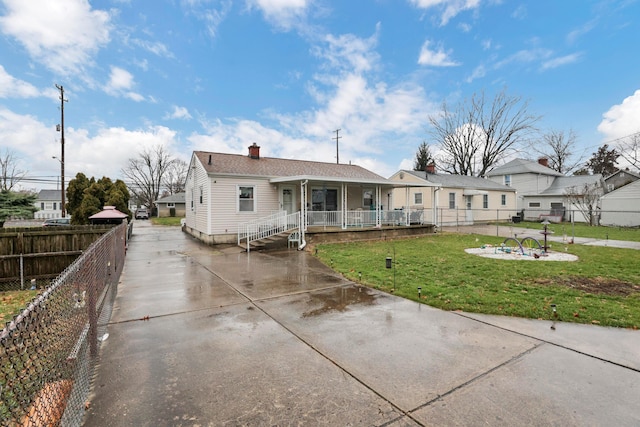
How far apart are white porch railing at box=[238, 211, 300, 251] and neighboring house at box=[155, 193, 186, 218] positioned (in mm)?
35642

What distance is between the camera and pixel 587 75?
18406 millimetres

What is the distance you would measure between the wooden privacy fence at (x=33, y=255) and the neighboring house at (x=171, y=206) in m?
38.8

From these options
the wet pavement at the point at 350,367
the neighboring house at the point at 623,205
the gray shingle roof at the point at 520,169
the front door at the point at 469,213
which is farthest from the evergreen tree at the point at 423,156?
the wet pavement at the point at 350,367

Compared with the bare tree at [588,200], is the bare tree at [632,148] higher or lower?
higher

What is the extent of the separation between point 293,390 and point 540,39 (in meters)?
22.0

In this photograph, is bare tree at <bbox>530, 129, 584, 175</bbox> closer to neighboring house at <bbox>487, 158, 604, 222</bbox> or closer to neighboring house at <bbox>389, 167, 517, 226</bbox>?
neighboring house at <bbox>487, 158, 604, 222</bbox>

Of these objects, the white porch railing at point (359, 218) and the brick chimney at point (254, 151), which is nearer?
the white porch railing at point (359, 218)

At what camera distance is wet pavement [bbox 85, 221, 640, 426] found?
2.40m

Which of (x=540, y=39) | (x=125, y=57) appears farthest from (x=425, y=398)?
(x=540, y=39)

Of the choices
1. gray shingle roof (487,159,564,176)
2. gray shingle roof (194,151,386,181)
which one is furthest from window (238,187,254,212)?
gray shingle roof (487,159,564,176)

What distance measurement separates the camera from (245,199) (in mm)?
14203

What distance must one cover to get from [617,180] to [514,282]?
102 ft

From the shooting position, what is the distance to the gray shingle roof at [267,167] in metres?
14.2

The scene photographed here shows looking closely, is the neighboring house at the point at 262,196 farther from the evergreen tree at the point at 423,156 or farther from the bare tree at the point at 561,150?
the bare tree at the point at 561,150
